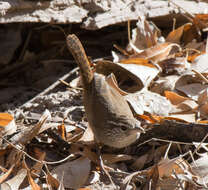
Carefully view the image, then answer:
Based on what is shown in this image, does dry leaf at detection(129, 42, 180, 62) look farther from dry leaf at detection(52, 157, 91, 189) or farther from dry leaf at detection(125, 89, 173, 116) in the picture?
dry leaf at detection(52, 157, 91, 189)

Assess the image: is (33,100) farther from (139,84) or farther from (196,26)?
(196,26)

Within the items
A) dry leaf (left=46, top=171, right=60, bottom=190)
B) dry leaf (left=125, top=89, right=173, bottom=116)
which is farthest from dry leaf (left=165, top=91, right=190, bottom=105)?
dry leaf (left=46, top=171, right=60, bottom=190)

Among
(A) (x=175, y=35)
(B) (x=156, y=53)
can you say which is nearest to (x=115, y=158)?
(B) (x=156, y=53)

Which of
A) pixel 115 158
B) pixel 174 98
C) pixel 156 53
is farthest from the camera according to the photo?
pixel 156 53

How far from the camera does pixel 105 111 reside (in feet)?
5.00

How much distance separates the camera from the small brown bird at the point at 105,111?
1.50 m

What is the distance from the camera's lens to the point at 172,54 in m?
2.30

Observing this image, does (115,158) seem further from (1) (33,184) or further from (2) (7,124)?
(2) (7,124)

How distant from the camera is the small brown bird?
1.50 metres

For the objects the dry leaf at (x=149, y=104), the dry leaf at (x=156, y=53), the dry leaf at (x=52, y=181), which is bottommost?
the dry leaf at (x=52, y=181)

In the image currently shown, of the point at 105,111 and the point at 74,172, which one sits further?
the point at 74,172

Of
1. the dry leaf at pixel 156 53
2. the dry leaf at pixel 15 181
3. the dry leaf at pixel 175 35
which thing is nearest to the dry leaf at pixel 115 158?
the dry leaf at pixel 15 181

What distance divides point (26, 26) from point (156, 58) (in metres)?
1.10

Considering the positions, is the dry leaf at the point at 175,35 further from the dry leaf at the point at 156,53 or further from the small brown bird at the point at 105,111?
the small brown bird at the point at 105,111
